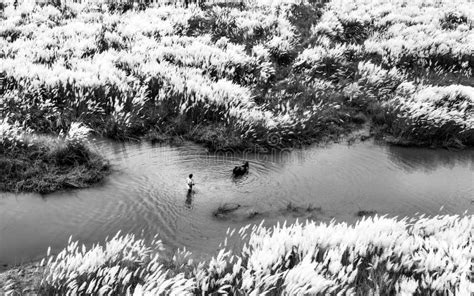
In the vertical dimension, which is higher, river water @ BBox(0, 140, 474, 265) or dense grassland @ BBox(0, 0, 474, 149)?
dense grassland @ BBox(0, 0, 474, 149)

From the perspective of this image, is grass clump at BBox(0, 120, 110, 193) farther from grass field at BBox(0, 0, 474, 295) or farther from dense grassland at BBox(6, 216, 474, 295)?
dense grassland at BBox(6, 216, 474, 295)

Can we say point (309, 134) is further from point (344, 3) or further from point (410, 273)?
point (344, 3)

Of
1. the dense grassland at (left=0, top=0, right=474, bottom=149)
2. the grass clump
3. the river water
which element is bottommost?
the river water

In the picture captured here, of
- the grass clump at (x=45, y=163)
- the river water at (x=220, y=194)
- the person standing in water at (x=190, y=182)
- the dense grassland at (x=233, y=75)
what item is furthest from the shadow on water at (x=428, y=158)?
the grass clump at (x=45, y=163)

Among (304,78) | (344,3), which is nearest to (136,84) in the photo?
(304,78)

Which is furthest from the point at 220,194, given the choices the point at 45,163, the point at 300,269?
the point at 300,269

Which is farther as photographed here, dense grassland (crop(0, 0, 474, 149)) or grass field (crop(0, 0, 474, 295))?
dense grassland (crop(0, 0, 474, 149))

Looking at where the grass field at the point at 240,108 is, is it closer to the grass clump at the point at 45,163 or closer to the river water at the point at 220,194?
the grass clump at the point at 45,163

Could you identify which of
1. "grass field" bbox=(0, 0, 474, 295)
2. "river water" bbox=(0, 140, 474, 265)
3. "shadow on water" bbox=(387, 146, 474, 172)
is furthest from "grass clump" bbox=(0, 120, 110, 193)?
"shadow on water" bbox=(387, 146, 474, 172)
